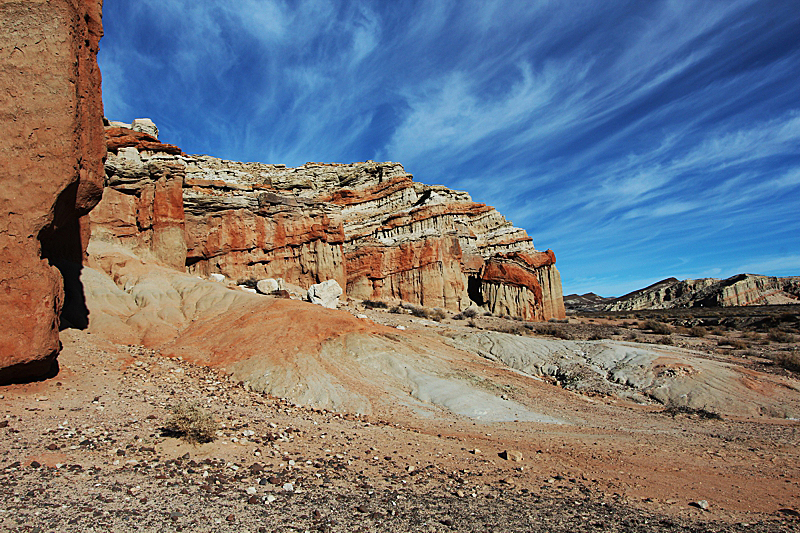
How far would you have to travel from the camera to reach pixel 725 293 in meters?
80.8

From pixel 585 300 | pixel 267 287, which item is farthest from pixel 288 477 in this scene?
pixel 585 300

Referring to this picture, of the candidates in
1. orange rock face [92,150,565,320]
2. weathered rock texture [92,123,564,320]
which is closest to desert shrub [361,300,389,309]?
orange rock face [92,150,565,320]

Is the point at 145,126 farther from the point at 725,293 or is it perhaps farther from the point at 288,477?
the point at 725,293

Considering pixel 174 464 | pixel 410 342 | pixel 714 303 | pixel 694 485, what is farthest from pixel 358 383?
pixel 714 303

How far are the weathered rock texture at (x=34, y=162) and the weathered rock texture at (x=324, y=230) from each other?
1700cm

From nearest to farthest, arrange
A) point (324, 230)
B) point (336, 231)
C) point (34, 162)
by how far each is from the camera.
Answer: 1. point (34, 162)
2. point (324, 230)
3. point (336, 231)

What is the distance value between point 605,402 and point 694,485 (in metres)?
8.34

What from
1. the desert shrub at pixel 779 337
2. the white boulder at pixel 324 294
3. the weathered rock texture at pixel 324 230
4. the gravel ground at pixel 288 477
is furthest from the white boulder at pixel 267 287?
the desert shrub at pixel 779 337

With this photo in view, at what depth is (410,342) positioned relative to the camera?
1630cm

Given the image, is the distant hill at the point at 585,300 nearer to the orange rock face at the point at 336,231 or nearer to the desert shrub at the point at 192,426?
the orange rock face at the point at 336,231

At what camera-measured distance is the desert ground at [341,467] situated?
183 inches

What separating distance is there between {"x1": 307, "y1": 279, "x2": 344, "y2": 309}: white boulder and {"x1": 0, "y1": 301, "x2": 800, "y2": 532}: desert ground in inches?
527

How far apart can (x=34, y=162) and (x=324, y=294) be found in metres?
17.7

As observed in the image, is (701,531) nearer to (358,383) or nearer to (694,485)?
(694,485)
